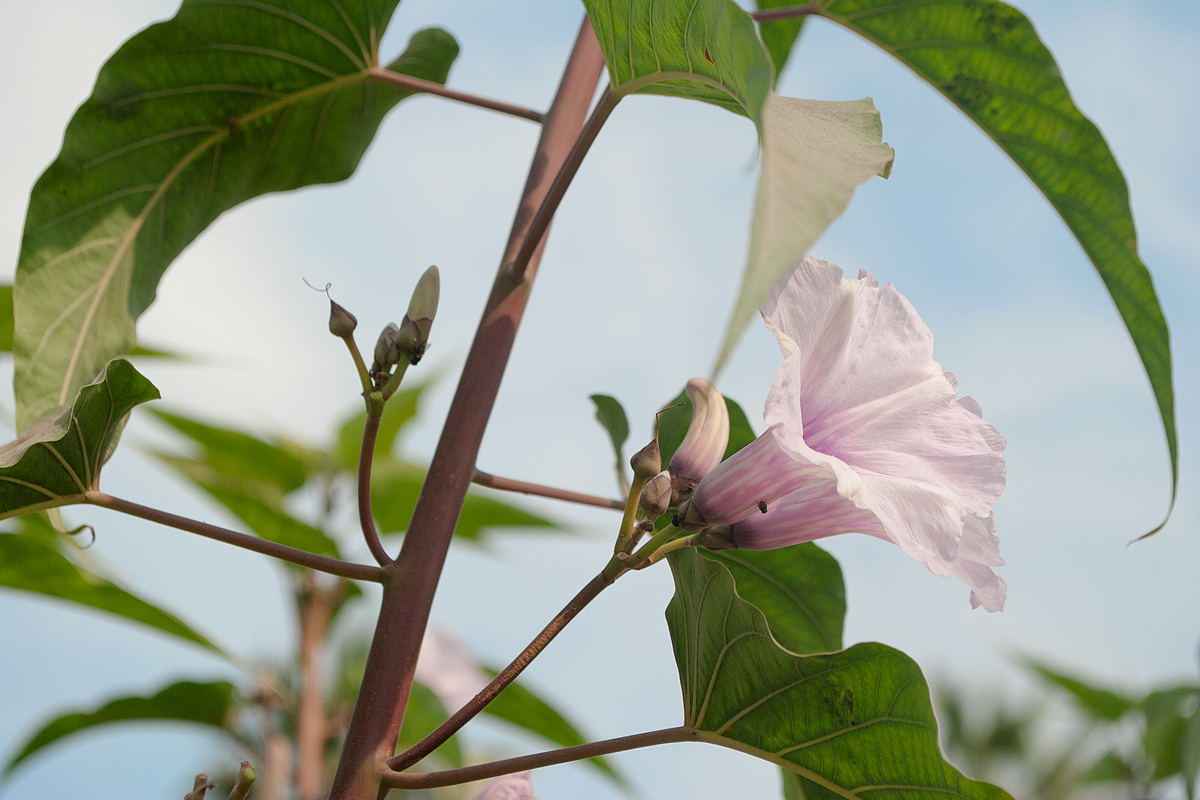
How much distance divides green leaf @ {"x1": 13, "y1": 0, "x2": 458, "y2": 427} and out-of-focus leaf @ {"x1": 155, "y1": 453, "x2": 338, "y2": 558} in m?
0.89

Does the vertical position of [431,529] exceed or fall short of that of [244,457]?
it exceeds it

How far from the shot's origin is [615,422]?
68cm

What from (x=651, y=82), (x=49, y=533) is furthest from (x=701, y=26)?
(x=49, y=533)

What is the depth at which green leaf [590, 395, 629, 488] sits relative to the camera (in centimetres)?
67

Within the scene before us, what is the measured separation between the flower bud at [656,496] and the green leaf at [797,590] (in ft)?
0.78

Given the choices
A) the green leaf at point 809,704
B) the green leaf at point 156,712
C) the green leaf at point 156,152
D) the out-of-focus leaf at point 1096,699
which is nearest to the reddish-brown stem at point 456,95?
the green leaf at point 156,152

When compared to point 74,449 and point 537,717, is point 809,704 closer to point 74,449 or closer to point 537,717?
point 74,449

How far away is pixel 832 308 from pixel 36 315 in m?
0.57

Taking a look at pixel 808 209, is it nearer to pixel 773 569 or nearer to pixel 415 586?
pixel 415 586

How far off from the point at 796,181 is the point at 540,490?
33 cm

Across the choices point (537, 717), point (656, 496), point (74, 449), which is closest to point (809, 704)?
point (656, 496)

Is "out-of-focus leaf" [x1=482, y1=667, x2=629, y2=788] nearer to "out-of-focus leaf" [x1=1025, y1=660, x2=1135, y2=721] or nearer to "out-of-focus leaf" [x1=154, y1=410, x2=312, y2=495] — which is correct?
"out-of-focus leaf" [x1=154, y1=410, x2=312, y2=495]

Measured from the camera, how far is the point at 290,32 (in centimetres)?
72

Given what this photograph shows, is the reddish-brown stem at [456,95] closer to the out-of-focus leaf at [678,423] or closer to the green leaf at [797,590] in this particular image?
the out-of-focus leaf at [678,423]
